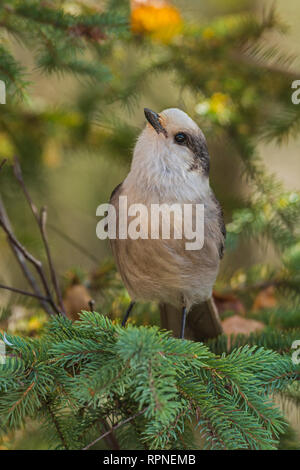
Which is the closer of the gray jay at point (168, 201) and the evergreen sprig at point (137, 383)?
the evergreen sprig at point (137, 383)

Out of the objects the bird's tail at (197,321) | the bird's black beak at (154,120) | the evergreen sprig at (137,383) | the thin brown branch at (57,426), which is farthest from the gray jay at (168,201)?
the thin brown branch at (57,426)

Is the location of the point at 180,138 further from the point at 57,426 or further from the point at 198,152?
the point at 57,426

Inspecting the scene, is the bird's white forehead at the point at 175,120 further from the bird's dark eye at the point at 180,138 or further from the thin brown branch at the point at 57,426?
the thin brown branch at the point at 57,426

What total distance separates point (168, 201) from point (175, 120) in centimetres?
28

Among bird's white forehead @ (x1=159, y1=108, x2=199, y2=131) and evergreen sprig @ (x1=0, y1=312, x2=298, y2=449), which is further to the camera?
bird's white forehead @ (x1=159, y1=108, x2=199, y2=131)

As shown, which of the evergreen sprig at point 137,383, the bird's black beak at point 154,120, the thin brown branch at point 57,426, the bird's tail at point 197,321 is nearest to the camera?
the evergreen sprig at point 137,383

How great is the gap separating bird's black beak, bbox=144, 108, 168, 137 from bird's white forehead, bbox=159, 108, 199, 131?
0.02 m

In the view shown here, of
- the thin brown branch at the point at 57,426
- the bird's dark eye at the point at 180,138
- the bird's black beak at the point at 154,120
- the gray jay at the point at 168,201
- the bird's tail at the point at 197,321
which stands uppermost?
the bird's black beak at the point at 154,120

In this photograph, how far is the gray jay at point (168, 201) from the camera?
1.85m

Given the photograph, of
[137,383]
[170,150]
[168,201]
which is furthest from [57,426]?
[170,150]

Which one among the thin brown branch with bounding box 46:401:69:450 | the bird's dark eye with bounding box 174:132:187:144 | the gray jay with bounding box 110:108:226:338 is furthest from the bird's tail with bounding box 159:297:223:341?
the thin brown branch with bounding box 46:401:69:450

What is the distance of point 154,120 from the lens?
1857mm

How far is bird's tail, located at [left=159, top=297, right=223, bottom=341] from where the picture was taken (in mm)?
2195

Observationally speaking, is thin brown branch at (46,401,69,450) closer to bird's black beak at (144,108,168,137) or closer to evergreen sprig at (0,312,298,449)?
evergreen sprig at (0,312,298,449)
